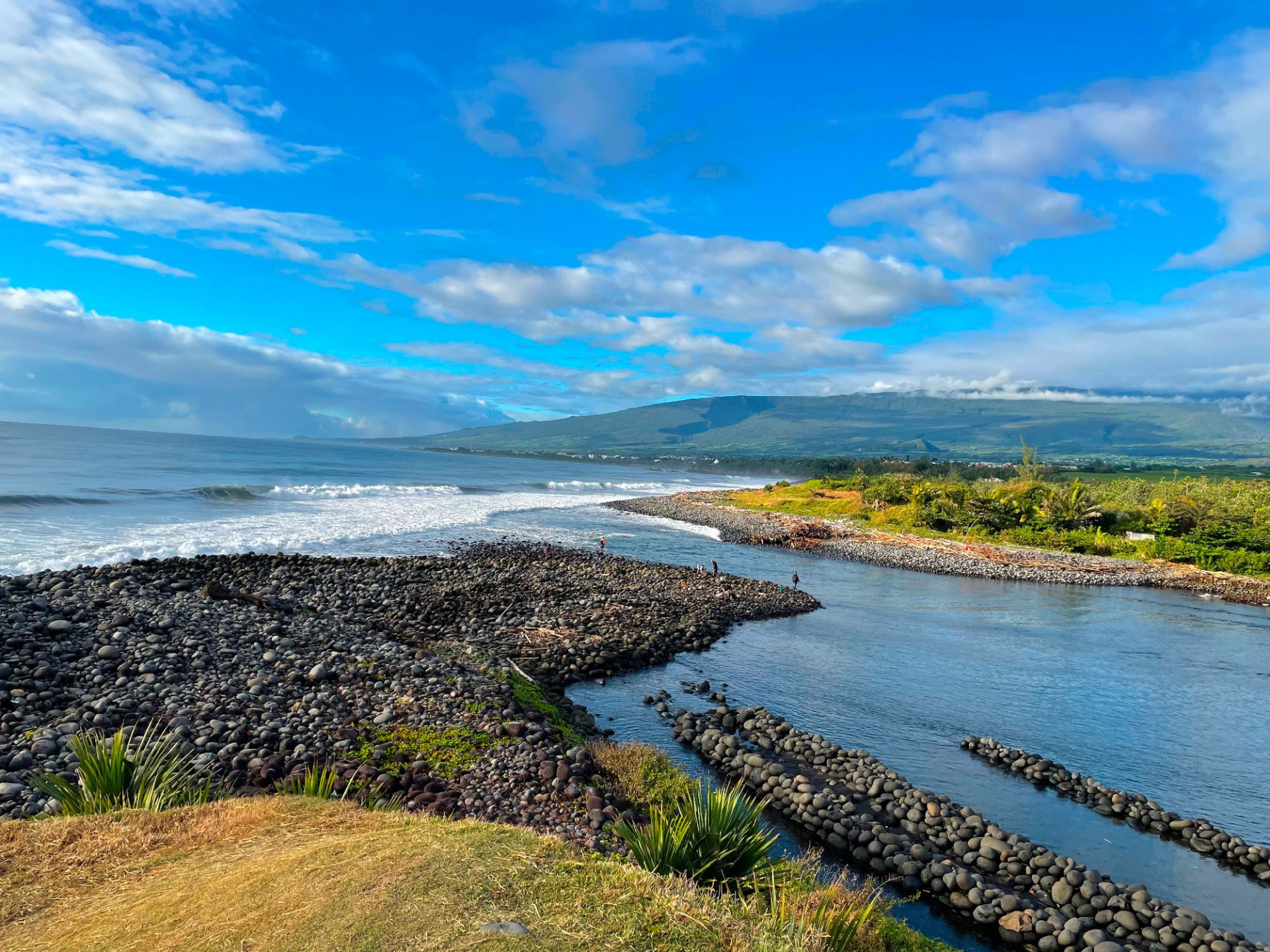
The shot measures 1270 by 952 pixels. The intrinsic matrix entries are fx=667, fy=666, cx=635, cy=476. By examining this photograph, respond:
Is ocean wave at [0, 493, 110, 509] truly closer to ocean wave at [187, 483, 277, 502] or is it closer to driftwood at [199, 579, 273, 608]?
ocean wave at [187, 483, 277, 502]

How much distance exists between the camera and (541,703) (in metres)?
13.3

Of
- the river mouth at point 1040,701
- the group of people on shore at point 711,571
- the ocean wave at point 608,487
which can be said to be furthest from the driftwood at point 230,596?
the ocean wave at point 608,487

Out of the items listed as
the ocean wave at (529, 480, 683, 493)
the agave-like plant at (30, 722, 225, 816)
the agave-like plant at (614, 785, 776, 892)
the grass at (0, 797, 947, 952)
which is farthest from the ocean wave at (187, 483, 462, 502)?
the agave-like plant at (614, 785, 776, 892)

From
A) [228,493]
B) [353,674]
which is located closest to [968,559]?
[353,674]

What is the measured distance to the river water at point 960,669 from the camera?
11000mm

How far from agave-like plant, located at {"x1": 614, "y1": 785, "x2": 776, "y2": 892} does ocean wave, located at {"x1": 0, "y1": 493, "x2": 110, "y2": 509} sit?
49.3m

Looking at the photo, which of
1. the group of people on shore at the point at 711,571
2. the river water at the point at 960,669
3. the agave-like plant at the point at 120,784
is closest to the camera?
the agave-like plant at the point at 120,784

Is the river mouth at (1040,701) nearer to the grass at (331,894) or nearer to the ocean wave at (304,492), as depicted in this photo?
the grass at (331,894)

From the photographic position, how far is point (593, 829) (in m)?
8.29

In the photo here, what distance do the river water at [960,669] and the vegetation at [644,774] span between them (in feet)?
3.40

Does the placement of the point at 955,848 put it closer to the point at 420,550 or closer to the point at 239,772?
the point at 239,772

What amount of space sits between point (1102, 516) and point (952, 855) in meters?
47.4

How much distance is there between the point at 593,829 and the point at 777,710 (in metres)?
7.26

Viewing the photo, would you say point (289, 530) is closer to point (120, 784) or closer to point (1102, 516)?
point (120, 784)
